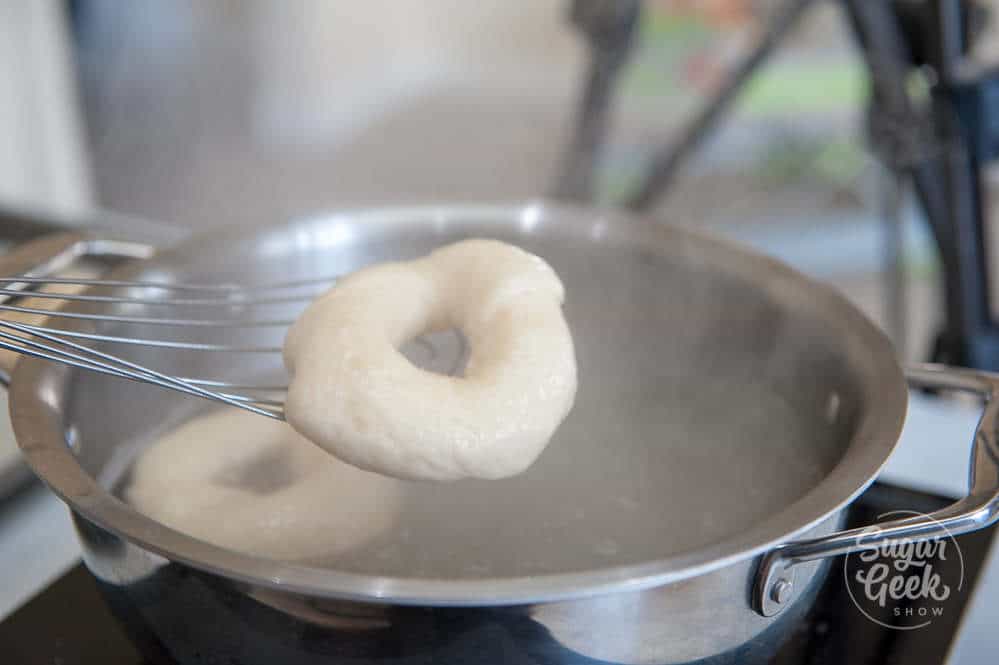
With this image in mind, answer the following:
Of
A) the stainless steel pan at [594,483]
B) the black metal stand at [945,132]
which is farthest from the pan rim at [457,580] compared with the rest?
the black metal stand at [945,132]

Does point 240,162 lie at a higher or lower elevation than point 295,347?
lower

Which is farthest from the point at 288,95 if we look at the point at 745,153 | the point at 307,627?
the point at 307,627

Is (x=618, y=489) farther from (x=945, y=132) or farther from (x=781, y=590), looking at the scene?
(x=945, y=132)

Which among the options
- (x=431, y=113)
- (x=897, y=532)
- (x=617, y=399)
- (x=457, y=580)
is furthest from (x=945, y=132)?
(x=431, y=113)

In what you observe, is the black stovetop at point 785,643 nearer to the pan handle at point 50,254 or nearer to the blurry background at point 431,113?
the pan handle at point 50,254

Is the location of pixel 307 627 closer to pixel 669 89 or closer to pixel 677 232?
pixel 677 232
